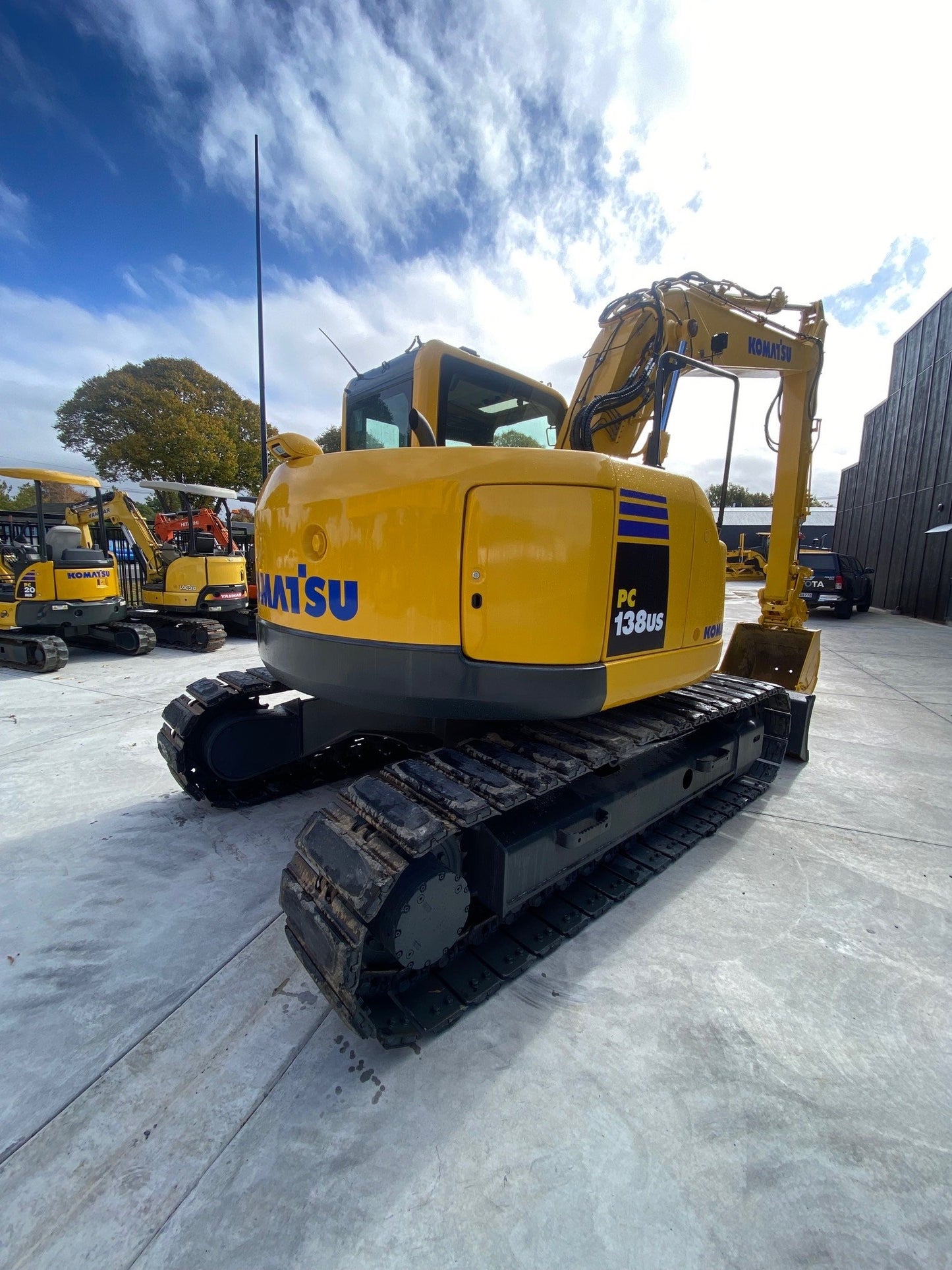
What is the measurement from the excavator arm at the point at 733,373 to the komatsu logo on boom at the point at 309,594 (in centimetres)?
133

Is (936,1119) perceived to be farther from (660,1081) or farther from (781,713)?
(781,713)

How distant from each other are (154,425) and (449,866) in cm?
A: 2366

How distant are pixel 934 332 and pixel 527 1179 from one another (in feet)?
68.3

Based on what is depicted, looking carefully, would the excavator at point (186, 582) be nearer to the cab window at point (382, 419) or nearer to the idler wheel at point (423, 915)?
the cab window at point (382, 419)

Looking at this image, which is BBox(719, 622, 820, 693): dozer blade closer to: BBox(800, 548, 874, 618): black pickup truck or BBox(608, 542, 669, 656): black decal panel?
BBox(608, 542, 669, 656): black decal panel

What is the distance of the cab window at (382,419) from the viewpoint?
9.46 ft

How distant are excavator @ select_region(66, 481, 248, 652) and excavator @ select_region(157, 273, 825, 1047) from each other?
6129 mm

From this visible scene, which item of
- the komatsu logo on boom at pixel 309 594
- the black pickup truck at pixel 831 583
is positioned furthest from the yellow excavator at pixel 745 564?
the komatsu logo on boom at pixel 309 594

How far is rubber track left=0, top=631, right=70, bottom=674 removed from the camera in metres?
6.90

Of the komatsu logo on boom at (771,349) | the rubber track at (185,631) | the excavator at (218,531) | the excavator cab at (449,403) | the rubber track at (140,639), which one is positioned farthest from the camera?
the excavator at (218,531)

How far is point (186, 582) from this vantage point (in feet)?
28.7

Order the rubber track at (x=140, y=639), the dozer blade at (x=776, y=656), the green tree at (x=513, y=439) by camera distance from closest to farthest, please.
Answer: the green tree at (x=513, y=439) < the dozer blade at (x=776, y=656) < the rubber track at (x=140, y=639)

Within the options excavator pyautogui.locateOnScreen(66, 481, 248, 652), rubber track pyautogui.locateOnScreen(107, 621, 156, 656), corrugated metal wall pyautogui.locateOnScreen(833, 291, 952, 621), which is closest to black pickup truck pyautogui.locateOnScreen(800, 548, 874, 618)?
corrugated metal wall pyautogui.locateOnScreen(833, 291, 952, 621)

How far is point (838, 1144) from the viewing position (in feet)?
4.97
